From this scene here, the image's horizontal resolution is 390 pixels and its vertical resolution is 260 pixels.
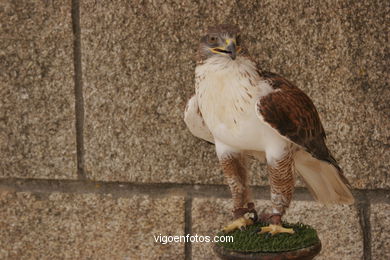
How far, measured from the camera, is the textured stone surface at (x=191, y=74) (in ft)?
8.98

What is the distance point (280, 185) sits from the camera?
79.7 inches

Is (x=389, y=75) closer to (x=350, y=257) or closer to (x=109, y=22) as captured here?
(x=350, y=257)

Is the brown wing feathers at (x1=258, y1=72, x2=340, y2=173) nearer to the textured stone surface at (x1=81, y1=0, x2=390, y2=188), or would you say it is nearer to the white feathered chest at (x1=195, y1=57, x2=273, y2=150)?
the white feathered chest at (x1=195, y1=57, x2=273, y2=150)

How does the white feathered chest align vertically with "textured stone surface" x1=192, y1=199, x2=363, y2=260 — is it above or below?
above

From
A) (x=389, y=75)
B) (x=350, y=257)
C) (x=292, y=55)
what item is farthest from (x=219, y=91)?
(x=350, y=257)

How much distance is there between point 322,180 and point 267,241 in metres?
0.44

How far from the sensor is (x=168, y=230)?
3002mm

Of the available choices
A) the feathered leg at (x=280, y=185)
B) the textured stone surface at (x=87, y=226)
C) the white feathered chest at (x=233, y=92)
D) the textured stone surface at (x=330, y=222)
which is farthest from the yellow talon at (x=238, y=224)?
the textured stone surface at (x=87, y=226)

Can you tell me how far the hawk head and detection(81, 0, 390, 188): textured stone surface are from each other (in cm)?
89

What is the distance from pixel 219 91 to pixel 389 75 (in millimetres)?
1103

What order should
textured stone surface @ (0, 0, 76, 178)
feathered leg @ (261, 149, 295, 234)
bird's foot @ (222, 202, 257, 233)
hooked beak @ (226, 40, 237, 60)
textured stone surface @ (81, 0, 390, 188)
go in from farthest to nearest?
textured stone surface @ (0, 0, 76, 178)
textured stone surface @ (81, 0, 390, 188)
bird's foot @ (222, 202, 257, 233)
feathered leg @ (261, 149, 295, 234)
hooked beak @ (226, 40, 237, 60)

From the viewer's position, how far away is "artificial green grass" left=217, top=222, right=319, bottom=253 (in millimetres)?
1941

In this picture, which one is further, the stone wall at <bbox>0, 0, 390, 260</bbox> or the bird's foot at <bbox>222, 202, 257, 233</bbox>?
the stone wall at <bbox>0, 0, 390, 260</bbox>

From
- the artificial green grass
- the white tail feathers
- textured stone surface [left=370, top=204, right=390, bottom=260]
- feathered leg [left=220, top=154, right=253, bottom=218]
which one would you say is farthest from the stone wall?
the artificial green grass
